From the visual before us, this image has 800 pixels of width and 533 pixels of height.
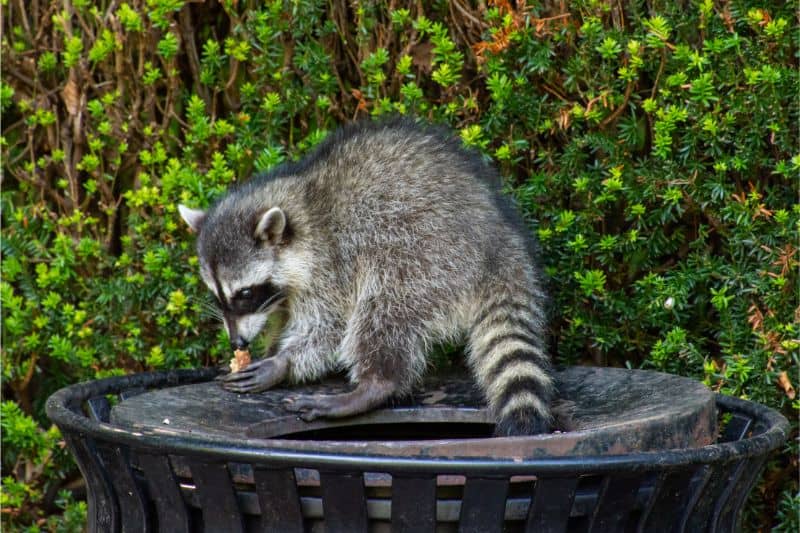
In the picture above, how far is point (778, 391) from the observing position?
3.08 meters

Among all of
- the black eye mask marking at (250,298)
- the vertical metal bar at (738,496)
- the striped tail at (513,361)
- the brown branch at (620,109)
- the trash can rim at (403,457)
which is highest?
the brown branch at (620,109)

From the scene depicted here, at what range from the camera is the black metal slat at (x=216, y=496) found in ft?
6.35

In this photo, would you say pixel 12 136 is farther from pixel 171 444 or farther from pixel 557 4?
pixel 171 444

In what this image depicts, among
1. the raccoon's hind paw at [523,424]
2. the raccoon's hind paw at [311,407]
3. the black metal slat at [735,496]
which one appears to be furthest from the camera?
the raccoon's hind paw at [311,407]

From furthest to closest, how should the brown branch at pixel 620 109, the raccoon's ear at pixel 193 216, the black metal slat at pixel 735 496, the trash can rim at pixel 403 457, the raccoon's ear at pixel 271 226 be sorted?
the raccoon's ear at pixel 193 216, the brown branch at pixel 620 109, the raccoon's ear at pixel 271 226, the black metal slat at pixel 735 496, the trash can rim at pixel 403 457

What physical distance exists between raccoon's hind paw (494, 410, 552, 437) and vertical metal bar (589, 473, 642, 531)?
475 millimetres

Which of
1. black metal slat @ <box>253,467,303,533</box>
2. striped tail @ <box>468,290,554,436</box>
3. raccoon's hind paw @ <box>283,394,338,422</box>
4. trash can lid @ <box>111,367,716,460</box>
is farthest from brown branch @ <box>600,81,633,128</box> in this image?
black metal slat @ <box>253,467,303,533</box>

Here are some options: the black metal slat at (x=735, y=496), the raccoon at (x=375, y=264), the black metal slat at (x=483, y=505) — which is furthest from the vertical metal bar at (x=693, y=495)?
the raccoon at (x=375, y=264)

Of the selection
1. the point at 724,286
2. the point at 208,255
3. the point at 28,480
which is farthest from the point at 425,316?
the point at 28,480

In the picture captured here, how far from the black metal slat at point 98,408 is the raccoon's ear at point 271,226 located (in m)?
0.66

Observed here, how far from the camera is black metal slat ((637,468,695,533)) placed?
192 centimetres

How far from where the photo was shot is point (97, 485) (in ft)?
7.32

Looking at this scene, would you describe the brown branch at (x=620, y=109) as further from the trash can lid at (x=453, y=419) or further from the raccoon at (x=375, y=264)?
the trash can lid at (x=453, y=419)

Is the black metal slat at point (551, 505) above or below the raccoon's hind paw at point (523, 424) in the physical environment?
above
